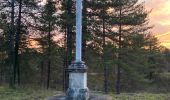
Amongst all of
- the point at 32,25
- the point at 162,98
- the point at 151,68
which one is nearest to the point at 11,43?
the point at 32,25

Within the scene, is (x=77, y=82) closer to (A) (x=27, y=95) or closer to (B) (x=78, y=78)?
(B) (x=78, y=78)

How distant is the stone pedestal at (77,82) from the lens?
18.3 meters

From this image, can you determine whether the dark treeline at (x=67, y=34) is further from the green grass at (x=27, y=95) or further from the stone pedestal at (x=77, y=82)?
the stone pedestal at (x=77, y=82)

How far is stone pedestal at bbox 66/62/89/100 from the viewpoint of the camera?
18.3m

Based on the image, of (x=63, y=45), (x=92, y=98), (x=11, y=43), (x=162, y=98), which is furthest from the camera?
(x=63, y=45)

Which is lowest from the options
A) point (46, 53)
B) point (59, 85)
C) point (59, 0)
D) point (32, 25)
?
point (59, 85)

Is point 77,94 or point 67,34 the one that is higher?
point 67,34

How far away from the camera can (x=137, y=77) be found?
4828 cm

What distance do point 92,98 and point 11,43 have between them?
16.6 m

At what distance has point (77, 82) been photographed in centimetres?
1838

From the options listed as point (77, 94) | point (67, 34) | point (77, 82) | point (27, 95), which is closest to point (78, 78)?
point (77, 82)

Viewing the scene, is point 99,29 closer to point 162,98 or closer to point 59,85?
point 162,98

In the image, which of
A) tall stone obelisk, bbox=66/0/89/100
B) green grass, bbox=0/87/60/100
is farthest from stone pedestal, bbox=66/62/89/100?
green grass, bbox=0/87/60/100

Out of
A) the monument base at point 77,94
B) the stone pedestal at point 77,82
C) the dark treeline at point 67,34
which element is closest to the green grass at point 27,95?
the monument base at point 77,94
